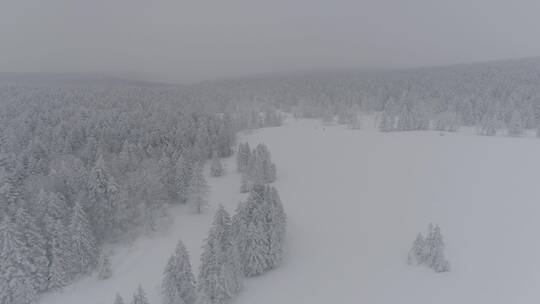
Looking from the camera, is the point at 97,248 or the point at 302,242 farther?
the point at 302,242

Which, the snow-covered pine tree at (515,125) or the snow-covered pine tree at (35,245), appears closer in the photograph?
the snow-covered pine tree at (35,245)

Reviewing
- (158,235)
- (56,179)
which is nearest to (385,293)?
(158,235)

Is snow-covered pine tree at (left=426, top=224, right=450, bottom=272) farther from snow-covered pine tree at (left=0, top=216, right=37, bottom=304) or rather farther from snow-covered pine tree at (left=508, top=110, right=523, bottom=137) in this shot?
snow-covered pine tree at (left=508, top=110, right=523, bottom=137)

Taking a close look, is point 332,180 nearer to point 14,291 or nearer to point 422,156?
point 422,156

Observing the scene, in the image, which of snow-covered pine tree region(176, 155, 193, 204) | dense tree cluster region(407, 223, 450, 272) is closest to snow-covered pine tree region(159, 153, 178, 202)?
snow-covered pine tree region(176, 155, 193, 204)

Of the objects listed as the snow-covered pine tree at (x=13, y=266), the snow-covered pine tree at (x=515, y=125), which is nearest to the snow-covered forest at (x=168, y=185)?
the snow-covered pine tree at (x=13, y=266)

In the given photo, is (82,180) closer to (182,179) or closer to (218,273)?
(182,179)

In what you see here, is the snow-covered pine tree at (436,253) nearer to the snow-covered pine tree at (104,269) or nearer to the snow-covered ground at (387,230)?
the snow-covered ground at (387,230)
